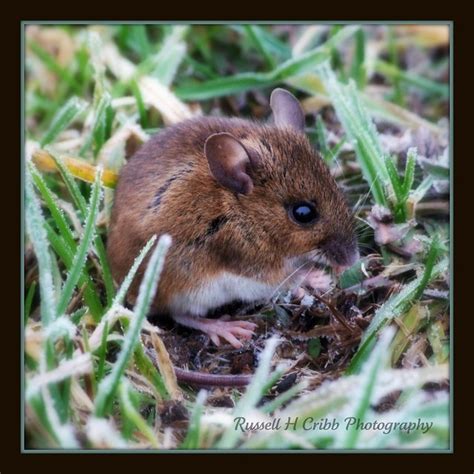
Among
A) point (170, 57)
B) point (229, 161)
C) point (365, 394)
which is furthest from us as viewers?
point (170, 57)

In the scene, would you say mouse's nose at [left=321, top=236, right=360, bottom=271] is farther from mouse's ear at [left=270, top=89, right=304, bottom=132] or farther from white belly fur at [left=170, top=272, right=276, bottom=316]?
mouse's ear at [left=270, top=89, right=304, bottom=132]

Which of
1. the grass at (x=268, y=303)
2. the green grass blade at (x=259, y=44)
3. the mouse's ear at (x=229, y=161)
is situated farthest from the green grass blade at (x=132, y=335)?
the green grass blade at (x=259, y=44)

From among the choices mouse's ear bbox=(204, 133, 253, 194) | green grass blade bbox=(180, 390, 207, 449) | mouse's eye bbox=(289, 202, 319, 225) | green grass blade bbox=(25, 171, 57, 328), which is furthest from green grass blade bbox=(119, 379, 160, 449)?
mouse's eye bbox=(289, 202, 319, 225)

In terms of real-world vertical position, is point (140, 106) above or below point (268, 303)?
above

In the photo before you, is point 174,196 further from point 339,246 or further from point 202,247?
point 339,246

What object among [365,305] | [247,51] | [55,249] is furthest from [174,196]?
[247,51]

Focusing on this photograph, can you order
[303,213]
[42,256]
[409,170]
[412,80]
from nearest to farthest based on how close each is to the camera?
1. [42,256]
2. [303,213]
3. [409,170]
4. [412,80]

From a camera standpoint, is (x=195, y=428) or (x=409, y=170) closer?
(x=195, y=428)

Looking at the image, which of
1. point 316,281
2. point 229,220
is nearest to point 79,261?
point 229,220

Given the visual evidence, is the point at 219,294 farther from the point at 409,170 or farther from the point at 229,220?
the point at 409,170
